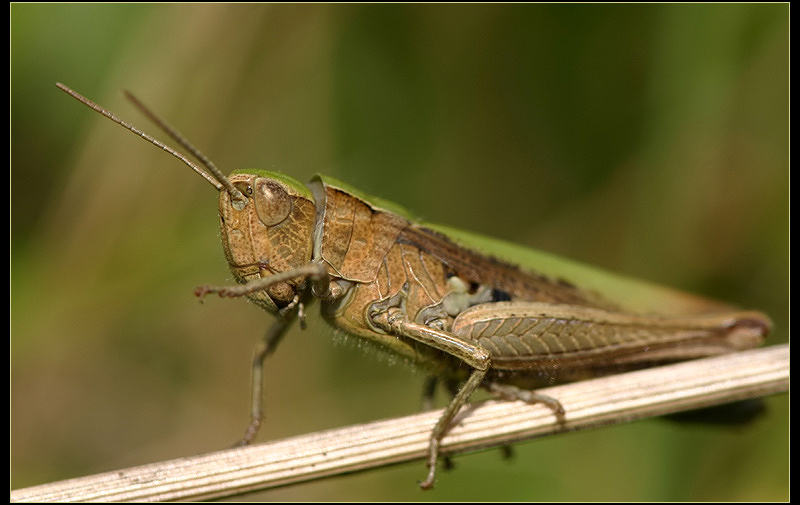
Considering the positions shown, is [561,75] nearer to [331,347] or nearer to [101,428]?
[331,347]

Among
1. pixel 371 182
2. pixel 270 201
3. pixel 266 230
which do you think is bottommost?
pixel 266 230

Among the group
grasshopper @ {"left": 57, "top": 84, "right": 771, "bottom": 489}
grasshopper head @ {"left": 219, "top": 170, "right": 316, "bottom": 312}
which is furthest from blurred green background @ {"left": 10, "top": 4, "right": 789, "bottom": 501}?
grasshopper head @ {"left": 219, "top": 170, "right": 316, "bottom": 312}

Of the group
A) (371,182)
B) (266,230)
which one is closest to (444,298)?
(266,230)

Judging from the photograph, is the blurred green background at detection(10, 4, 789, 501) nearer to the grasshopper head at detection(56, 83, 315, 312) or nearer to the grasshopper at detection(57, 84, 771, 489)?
the grasshopper at detection(57, 84, 771, 489)

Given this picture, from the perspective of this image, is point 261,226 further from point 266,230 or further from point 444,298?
point 444,298

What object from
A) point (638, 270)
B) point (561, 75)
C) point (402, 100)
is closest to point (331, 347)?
point (402, 100)

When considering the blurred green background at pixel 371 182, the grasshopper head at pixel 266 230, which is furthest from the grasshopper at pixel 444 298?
the blurred green background at pixel 371 182

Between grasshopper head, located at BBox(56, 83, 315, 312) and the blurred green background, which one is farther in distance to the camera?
the blurred green background
